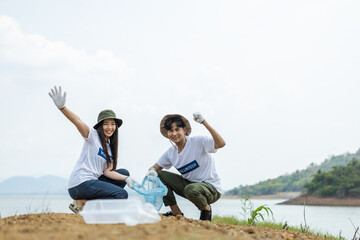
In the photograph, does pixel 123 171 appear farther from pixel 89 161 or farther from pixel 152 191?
pixel 152 191

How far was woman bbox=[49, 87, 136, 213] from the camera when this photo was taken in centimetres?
483

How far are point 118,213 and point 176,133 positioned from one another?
2.14 meters

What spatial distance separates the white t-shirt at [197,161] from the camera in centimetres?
541

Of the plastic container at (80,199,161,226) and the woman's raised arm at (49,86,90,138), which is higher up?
the woman's raised arm at (49,86,90,138)

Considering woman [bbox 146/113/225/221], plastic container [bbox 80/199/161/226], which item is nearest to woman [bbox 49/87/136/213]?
woman [bbox 146/113/225/221]

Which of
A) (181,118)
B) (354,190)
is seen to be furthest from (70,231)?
(354,190)

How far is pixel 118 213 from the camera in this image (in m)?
3.29

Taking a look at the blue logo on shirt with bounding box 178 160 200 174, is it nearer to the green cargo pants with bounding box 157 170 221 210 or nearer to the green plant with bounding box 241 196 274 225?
the green cargo pants with bounding box 157 170 221 210

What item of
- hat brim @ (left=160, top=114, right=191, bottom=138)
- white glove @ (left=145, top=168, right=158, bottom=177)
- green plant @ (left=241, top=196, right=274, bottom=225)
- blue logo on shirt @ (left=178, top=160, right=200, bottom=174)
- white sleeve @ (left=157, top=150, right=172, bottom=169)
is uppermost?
hat brim @ (left=160, top=114, right=191, bottom=138)

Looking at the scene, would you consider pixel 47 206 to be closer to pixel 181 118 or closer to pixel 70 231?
pixel 181 118

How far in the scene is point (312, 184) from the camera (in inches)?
Result: 1785

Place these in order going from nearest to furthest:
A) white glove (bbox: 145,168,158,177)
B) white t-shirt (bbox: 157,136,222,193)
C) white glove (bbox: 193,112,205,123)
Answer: white glove (bbox: 193,112,205,123) < white glove (bbox: 145,168,158,177) < white t-shirt (bbox: 157,136,222,193)

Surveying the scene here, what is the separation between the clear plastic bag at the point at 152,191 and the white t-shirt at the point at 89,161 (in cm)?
53

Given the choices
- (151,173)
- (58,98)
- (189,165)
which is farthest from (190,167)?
(58,98)
